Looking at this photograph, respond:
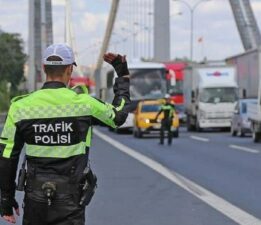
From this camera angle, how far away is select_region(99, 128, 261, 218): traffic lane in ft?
41.4

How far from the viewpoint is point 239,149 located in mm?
24922

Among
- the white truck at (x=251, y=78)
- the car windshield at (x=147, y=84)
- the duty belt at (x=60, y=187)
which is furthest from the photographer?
the car windshield at (x=147, y=84)

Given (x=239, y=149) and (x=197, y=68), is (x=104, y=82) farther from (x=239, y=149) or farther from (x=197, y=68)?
(x=239, y=149)

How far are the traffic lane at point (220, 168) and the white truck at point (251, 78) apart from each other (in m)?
2.55

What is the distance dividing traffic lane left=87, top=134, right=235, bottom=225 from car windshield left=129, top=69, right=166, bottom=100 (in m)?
25.8

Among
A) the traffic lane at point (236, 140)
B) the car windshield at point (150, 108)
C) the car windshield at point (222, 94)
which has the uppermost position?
the car windshield at point (222, 94)

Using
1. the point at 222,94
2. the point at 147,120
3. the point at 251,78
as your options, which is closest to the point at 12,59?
the point at 222,94

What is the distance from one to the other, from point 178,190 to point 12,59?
81.4m

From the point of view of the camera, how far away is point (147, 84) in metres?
43.2

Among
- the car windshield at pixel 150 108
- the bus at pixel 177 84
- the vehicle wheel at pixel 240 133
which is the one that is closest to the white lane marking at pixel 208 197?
the vehicle wheel at pixel 240 133

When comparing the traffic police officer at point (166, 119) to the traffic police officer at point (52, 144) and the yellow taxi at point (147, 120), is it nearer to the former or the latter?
the yellow taxi at point (147, 120)

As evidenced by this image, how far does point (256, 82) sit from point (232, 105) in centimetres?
514

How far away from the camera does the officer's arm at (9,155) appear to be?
4699mm

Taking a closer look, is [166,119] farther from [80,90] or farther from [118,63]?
[80,90]
